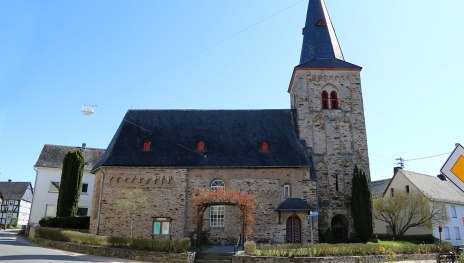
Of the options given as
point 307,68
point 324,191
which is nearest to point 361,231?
point 324,191

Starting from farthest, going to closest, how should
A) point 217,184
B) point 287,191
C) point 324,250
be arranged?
point 217,184
point 287,191
point 324,250

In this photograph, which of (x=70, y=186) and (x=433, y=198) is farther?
(x=433, y=198)

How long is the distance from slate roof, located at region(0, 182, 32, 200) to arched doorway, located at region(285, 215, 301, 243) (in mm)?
59072

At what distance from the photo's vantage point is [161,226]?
81.4ft

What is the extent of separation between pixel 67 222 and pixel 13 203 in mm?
46247

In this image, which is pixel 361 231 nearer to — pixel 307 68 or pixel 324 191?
pixel 324 191

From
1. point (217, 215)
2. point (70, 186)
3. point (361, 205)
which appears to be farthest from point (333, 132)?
point (70, 186)

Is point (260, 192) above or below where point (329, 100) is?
below

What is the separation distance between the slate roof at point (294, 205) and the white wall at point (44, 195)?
23.1 meters

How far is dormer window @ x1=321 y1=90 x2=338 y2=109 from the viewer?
29078mm

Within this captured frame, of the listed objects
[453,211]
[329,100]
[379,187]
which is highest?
[329,100]

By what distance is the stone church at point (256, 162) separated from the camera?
83.0ft

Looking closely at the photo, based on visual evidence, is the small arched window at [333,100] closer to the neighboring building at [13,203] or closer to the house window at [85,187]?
the house window at [85,187]

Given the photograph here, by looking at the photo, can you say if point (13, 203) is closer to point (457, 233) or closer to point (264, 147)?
point (264, 147)
